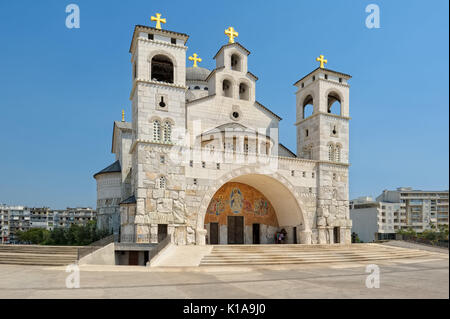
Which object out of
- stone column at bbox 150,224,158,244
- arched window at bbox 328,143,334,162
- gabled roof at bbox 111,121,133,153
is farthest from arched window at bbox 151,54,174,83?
arched window at bbox 328,143,334,162

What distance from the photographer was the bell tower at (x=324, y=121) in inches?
1236

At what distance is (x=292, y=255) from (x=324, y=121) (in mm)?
14446

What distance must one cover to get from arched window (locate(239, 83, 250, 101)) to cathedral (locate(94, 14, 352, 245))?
62 millimetres

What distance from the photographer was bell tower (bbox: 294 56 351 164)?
31406 mm

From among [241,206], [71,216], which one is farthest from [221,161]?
[71,216]

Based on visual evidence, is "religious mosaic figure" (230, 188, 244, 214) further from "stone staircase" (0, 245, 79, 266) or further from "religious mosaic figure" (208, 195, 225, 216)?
"stone staircase" (0, 245, 79, 266)

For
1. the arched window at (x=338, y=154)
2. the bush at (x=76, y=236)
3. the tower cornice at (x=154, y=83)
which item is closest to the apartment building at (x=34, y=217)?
the bush at (x=76, y=236)

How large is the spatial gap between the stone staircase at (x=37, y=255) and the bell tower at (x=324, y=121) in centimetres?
2061

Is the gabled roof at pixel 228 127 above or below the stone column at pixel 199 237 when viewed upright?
above

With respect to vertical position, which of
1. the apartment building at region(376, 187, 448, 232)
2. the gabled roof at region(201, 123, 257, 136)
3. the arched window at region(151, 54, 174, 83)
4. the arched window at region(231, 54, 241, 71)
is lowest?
the apartment building at region(376, 187, 448, 232)

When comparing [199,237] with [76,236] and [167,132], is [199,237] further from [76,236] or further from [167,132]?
[76,236]

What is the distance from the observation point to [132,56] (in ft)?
92.0
